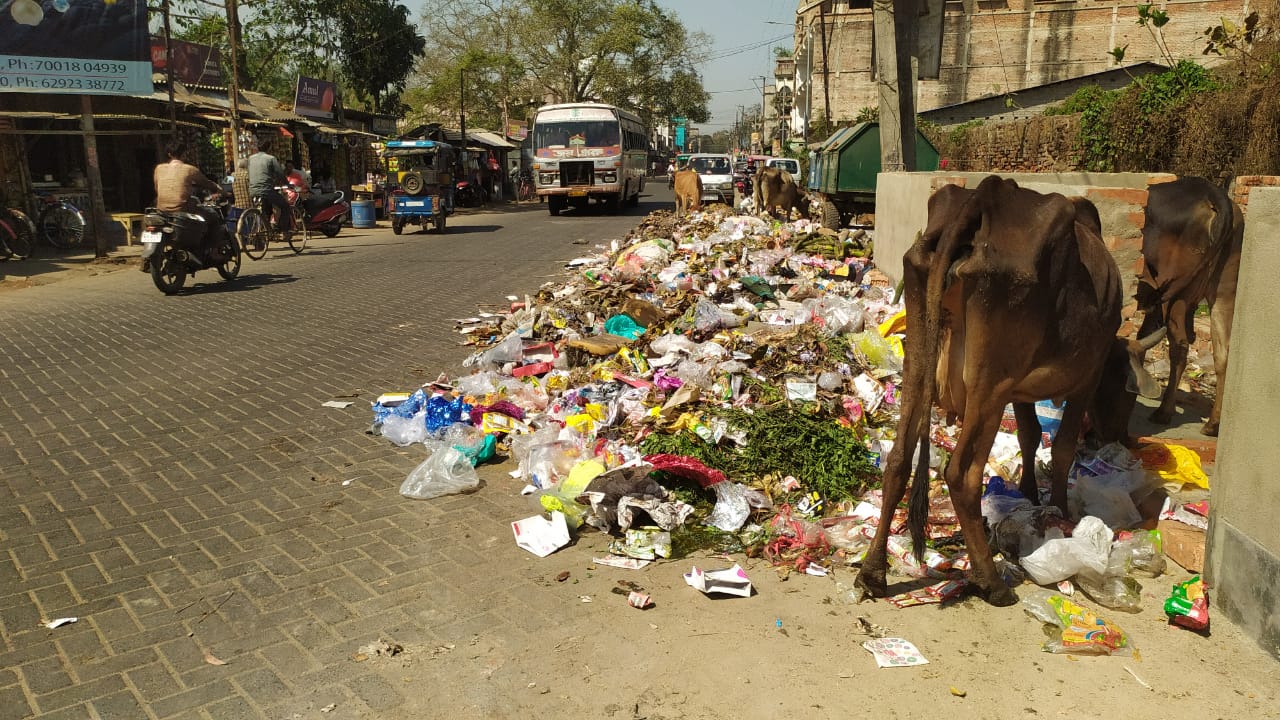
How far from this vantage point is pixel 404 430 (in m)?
5.84

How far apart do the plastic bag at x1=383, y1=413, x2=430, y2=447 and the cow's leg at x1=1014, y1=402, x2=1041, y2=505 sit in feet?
11.6

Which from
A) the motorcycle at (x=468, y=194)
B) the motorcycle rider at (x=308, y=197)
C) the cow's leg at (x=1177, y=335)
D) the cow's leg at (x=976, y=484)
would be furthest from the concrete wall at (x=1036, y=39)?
the cow's leg at (x=976, y=484)

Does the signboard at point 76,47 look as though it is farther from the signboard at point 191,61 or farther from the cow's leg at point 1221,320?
the cow's leg at point 1221,320

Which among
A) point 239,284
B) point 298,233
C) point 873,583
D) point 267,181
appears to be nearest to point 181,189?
point 239,284

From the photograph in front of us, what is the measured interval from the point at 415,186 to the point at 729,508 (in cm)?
1891

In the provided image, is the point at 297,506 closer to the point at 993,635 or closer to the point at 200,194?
the point at 993,635

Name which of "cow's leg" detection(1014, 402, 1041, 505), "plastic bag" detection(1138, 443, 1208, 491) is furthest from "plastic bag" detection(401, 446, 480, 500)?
"plastic bag" detection(1138, 443, 1208, 491)

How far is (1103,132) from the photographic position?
586 inches

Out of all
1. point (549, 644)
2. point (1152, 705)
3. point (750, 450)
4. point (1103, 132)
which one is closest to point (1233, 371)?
point (1152, 705)

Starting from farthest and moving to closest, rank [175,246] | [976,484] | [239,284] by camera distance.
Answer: [239,284], [175,246], [976,484]

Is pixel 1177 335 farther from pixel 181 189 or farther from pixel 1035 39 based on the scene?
pixel 1035 39

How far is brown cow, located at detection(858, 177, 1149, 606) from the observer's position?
338 centimetres

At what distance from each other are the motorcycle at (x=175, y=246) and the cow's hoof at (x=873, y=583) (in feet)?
34.1

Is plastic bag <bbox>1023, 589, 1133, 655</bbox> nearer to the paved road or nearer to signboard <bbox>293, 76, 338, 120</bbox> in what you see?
the paved road
